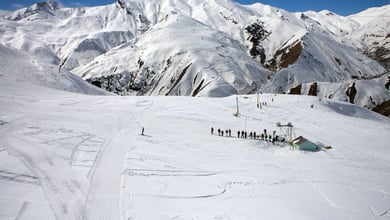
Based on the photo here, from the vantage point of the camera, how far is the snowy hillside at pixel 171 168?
12273 mm

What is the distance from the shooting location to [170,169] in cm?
1662

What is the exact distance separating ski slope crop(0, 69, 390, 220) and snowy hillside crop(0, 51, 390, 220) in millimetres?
60

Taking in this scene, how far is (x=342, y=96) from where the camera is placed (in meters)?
78.0

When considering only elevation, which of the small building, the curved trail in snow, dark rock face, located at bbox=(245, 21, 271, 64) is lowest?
the small building

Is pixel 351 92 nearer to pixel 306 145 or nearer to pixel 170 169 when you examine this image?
pixel 306 145

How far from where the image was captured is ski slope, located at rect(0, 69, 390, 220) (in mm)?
12258

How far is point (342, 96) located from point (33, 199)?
82773 mm

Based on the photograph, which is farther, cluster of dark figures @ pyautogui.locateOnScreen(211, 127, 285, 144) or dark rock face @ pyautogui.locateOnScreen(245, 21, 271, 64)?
dark rock face @ pyautogui.locateOnScreen(245, 21, 271, 64)

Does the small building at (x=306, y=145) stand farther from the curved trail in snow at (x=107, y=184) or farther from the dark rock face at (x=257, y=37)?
the dark rock face at (x=257, y=37)

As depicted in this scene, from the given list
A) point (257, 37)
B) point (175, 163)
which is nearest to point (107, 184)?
point (175, 163)

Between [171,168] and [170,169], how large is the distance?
7.1 inches

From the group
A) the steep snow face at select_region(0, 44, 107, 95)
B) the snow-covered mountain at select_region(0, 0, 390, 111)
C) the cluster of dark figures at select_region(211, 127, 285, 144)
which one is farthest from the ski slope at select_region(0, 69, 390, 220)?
the snow-covered mountain at select_region(0, 0, 390, 111)

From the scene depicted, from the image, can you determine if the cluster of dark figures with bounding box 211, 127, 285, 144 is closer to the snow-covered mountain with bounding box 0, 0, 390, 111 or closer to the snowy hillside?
the snowy hillside

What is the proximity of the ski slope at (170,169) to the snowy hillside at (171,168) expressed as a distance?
6cm
